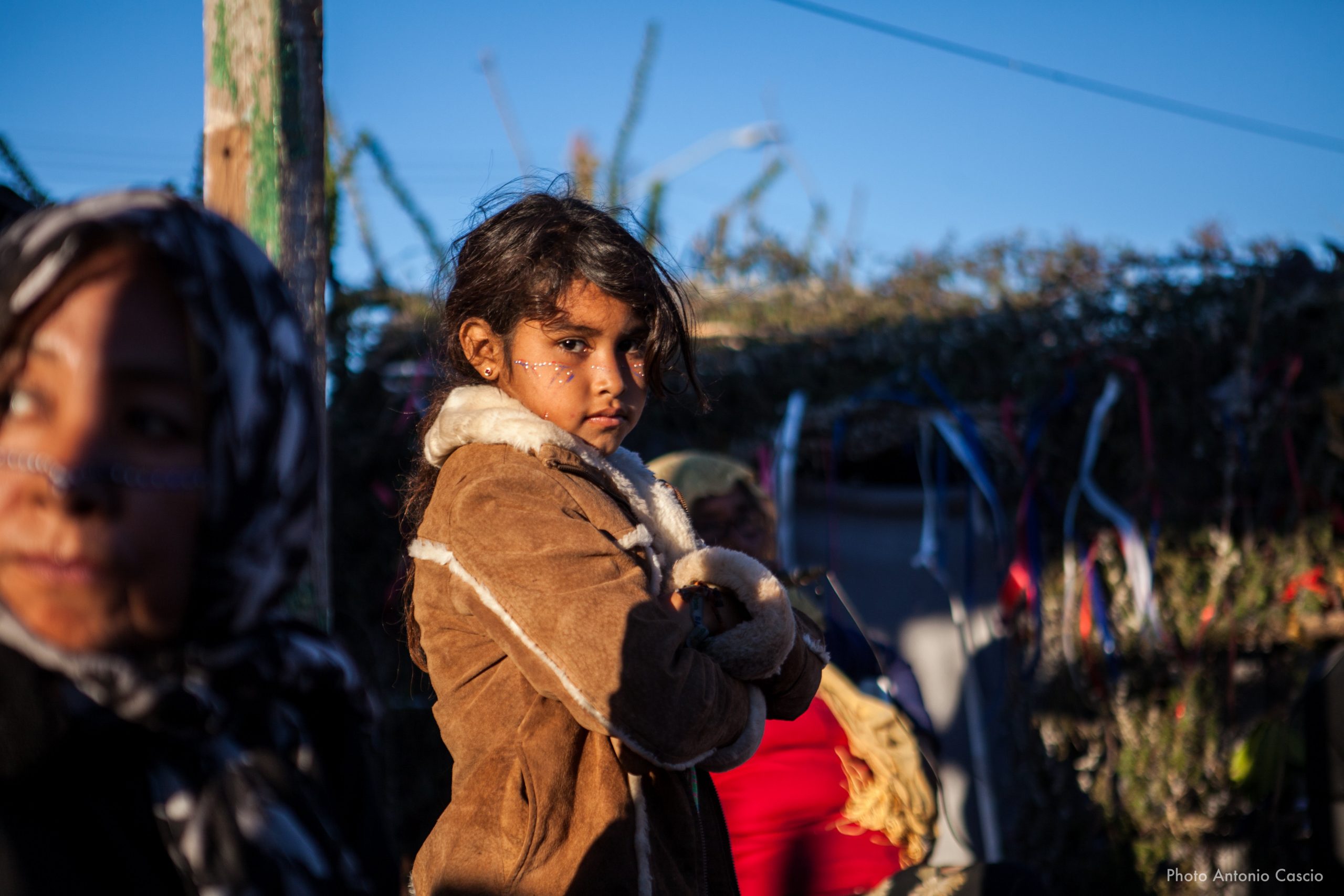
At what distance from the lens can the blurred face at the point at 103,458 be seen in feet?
2.95

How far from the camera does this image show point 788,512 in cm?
505

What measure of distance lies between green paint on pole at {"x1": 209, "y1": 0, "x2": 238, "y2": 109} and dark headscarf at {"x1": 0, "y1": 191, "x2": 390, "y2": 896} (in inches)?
55.7

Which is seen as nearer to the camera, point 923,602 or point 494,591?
point 494,591

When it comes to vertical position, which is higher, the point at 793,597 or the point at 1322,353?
the point at 1322,353

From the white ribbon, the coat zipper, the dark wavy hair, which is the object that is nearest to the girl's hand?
the coat zipper

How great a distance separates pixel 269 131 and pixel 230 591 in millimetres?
1575

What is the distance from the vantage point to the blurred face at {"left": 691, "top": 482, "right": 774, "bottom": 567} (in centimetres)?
343

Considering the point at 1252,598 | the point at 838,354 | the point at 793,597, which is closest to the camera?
the point at 793,597

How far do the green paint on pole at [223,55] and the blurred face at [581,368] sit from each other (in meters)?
0.96

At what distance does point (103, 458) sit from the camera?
0.92 metres

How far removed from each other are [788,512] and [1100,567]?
4.89ft

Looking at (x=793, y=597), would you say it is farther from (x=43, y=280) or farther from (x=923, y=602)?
(x=43, y=280)

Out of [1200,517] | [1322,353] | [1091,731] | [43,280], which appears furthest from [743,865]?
[1322,353]

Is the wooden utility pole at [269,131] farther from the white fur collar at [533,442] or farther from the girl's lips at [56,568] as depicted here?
the girl's lips at [56,568]
